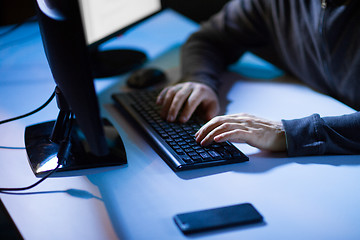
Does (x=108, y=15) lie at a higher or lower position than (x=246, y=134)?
higher

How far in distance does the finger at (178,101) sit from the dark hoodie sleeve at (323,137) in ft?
0.79

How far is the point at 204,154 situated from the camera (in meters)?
0.70

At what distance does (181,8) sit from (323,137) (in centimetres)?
104

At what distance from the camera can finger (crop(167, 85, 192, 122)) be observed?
831 millimetres

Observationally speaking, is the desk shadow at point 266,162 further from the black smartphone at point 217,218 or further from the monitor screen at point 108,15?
the monitor screen at point 108,15

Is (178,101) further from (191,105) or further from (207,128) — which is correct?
(207,128)

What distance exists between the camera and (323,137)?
724 mm

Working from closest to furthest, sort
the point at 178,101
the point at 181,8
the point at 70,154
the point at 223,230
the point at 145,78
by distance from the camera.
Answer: the point at 223,230
the point at 70,154
the point at 178,101
the point at 145,78
the point at 181,8

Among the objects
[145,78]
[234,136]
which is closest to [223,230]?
[234,136]

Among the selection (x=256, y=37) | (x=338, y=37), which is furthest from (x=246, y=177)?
(x=256, y=37)

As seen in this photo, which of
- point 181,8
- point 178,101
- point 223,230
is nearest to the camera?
point 223,230

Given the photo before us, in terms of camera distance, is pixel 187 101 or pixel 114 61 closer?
pixel 187 101

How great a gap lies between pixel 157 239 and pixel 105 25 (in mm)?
736

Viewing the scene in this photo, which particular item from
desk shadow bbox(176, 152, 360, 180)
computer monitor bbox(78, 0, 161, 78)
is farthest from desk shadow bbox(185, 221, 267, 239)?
computer monitor bbox(78, 0, 161, 78)
